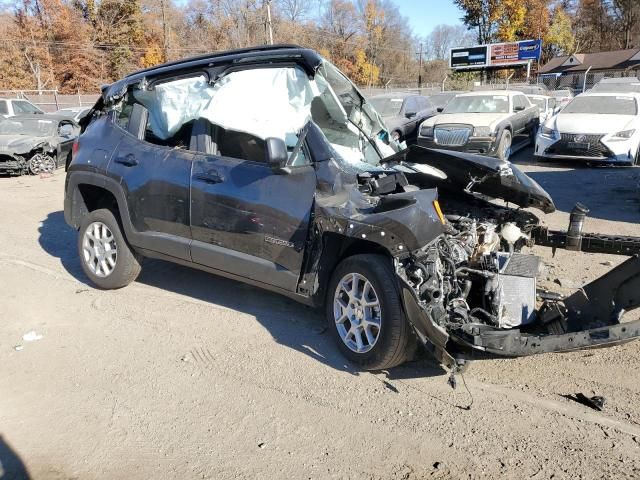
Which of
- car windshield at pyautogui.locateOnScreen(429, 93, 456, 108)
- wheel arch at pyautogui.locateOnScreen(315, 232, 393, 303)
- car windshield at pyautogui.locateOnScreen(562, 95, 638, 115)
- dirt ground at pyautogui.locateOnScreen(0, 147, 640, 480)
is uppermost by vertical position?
car windshield at pyautogui.locateOnScreen(429, 93, 456, 108)

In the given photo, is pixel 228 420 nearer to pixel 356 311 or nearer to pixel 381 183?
pixel 356 311

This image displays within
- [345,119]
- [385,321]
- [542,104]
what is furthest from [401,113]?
[385,321]

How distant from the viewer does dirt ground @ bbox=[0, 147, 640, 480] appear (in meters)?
2.93

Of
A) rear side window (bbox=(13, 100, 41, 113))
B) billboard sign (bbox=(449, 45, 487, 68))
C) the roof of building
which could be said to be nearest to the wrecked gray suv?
rear side window (bbox=(13, 100, 41, 113))

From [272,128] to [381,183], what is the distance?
1327 millimetres

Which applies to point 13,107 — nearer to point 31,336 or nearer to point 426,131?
point 426,131

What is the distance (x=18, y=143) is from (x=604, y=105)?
14.3 meters

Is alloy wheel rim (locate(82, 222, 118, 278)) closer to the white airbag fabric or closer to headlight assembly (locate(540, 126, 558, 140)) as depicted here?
the white airbag fabric

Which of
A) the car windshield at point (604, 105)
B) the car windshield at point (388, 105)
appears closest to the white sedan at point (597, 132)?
the car windshield at point (604, 105)

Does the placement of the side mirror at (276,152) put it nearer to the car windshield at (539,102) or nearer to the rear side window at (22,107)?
the car windshield at (539,102)

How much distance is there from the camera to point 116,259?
532 centimetres

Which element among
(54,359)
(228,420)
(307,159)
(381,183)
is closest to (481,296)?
(381,183)

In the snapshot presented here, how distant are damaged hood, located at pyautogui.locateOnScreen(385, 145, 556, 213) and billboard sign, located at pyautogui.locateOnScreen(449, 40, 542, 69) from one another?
47770 millimetres

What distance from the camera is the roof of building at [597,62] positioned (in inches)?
2080
